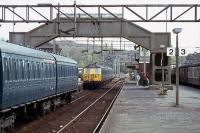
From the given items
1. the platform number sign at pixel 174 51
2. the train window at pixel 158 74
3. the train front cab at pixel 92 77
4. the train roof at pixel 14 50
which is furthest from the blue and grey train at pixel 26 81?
the train front cab at pixel 92 77

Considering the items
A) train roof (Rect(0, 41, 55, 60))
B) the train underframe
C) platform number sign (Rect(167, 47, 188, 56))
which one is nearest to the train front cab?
the train underframe

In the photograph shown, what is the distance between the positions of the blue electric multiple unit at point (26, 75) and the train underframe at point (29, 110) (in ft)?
0.61

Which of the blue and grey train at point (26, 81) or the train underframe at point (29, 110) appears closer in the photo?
the blue and grey train at point (26, 81)

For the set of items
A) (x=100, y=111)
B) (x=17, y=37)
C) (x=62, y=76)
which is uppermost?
(x=17, y=37)

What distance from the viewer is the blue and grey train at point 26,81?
1475 cm

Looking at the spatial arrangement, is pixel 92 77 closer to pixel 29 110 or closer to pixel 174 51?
pixel 174 51

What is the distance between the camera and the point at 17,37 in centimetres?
4534

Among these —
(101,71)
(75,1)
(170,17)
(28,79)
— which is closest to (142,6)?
(170,17)

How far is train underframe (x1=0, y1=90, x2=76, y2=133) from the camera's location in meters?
15.3

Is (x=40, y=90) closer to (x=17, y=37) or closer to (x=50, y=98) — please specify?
(x=50, y=98)

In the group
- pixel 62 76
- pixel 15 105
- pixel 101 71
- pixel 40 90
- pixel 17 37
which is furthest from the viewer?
pixel 101 71

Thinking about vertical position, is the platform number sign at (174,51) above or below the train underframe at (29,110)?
above

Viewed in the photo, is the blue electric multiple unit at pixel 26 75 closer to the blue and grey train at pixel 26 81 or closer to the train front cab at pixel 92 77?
the blue and grey train at pixel 26 81

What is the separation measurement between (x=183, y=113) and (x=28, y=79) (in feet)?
26.1
